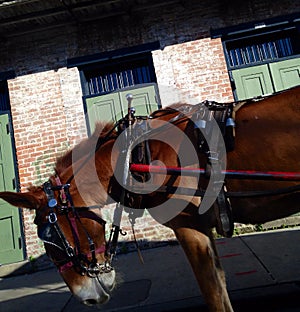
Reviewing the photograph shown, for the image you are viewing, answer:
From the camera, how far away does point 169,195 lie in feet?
7.08

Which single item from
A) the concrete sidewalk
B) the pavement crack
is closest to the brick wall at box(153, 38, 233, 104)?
the pavement crack

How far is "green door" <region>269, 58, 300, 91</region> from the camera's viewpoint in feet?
20.2

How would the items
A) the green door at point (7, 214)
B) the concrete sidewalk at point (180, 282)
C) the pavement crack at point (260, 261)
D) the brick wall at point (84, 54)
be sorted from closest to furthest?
the concrete sidewalk at point (180, 282), the pavement crack at point (260, 261), the green door at point (7, 214), the brick wall at point (84, 54)

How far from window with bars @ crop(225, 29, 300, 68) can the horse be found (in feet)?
15.5

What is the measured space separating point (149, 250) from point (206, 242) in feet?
12.4

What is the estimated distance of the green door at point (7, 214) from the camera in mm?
5996

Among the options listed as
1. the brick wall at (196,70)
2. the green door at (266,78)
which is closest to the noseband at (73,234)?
the brick wall at (196,70)

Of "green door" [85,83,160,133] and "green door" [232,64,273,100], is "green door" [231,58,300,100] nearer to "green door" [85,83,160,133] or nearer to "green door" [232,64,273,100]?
"green door" [232,64,273,100]

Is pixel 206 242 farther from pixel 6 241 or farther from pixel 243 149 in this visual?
pixel 6 241

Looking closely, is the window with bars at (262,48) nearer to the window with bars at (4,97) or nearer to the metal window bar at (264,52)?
the metal window bar at (264,52)

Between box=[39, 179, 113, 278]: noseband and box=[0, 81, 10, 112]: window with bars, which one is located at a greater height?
box=[0, 81, 10, 112]: window with bars

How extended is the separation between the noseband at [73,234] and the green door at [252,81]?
500cm

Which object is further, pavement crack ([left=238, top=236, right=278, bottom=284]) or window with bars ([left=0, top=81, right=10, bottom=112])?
window with bars ([left=0, top=81, right=10, bottom=112])

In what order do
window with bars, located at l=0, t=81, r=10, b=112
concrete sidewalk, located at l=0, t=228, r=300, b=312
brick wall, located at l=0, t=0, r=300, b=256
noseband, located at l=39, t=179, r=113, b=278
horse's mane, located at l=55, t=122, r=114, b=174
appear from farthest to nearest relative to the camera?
window with bars, located at l=0, t=81, r=10, b=112, brick wall, located at l=0, t=0, r=300, b=256, concrete sidewalk, located at l=0, t=228, r=300, b=312, horse's mane, located at l=55, t=122, r=114, b=174, noseband, located at l=39, t=179, r=113, b=278
